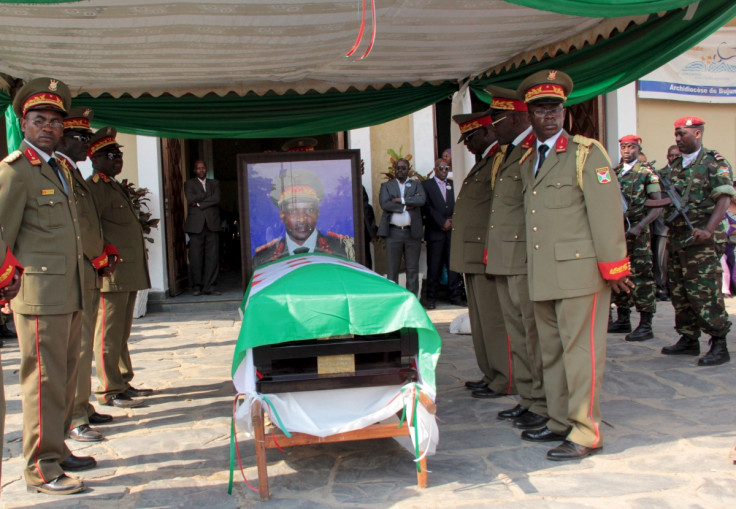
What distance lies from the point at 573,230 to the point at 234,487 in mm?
2333

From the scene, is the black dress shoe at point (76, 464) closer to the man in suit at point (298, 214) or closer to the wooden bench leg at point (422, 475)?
the wooden bench leg at point (422, 475)

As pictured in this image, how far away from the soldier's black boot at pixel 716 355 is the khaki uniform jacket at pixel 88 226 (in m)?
4.97

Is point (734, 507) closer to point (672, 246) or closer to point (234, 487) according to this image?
point (234, 487)

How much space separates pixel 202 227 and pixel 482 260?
616 centimetres

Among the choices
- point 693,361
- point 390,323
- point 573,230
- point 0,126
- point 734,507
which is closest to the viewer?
point 734,507

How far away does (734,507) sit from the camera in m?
2.97

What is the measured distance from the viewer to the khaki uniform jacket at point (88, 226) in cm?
437

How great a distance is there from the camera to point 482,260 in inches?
190

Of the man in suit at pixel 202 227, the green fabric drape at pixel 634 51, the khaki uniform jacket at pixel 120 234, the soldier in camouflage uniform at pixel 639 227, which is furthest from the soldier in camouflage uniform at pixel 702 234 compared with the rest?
the man in suit at pixel 202 227

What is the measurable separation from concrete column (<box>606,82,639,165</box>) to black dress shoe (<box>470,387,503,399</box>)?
671 centimetres

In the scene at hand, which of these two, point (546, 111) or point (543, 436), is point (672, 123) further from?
point (543, 436)

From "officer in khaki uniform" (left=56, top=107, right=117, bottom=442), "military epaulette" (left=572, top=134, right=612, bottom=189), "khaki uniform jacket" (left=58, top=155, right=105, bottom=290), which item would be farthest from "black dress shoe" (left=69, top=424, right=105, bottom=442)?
"military epaulette" (left=572, top=134, right=612, bottom=189)

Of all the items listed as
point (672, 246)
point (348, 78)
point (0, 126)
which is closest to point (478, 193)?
point (348, 78)

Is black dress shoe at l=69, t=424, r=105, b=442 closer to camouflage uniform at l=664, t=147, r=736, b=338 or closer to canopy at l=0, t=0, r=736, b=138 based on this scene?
canopy at l=0, t=0, r=736, b=138
